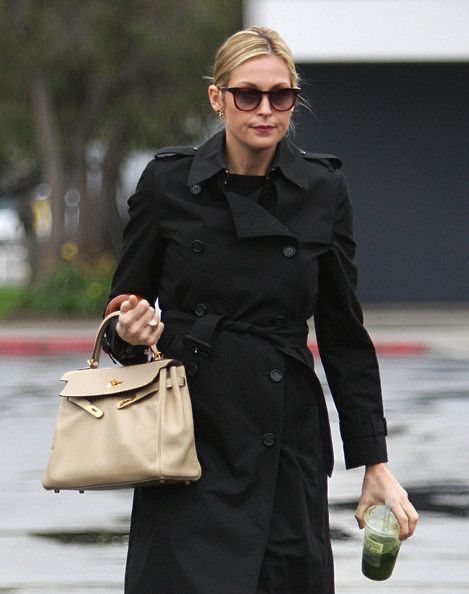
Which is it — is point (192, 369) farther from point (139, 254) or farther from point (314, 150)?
point (314, 150)

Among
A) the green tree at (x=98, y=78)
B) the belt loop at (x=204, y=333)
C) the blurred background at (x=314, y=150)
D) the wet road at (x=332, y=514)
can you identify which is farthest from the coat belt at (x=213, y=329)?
the green tree at (x=98, y=78)

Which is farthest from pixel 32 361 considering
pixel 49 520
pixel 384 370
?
pixel 49 520

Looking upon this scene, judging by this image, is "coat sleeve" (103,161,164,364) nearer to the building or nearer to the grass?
the building

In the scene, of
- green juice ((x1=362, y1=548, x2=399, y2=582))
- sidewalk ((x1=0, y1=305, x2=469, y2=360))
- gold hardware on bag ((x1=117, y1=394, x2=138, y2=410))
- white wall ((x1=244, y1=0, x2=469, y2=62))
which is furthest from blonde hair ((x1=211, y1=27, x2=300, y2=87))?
white wall ((x1=244, y1=0, x2=469, y2=62))

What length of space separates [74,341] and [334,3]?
6.38 meters

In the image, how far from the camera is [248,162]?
12.0ft

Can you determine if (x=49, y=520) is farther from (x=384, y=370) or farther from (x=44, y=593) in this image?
(x=384, y=370)

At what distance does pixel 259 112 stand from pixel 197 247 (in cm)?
33

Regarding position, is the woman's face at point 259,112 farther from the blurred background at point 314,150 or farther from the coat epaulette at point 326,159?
the blurred background at point 314,150

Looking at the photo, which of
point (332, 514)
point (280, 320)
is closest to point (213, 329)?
point (280, 320)

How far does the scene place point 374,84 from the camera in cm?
2330

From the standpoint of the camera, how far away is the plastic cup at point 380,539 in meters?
3.63

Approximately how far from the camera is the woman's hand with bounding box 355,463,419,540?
3672 mm

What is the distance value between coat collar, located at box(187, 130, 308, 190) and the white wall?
18134 millimetres
